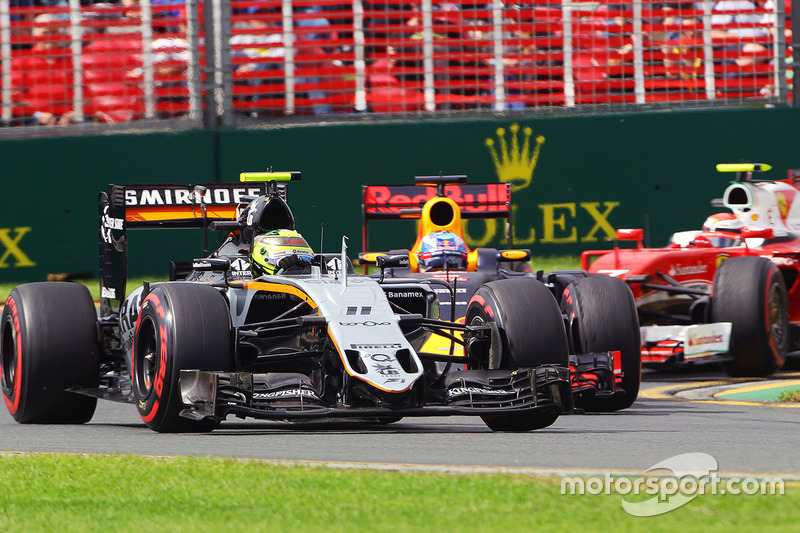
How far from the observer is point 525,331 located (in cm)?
846

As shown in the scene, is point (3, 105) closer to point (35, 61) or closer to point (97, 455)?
point (35, 61)

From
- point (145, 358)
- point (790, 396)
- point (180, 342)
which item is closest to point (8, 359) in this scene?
point (145, 358)

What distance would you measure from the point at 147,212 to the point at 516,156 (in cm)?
719

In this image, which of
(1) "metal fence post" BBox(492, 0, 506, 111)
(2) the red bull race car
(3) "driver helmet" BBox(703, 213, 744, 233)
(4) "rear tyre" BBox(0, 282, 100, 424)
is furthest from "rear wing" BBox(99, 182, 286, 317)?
(1) "metal fence post" BBox(492, 0, 506, 111)

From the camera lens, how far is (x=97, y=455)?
7.40 meters

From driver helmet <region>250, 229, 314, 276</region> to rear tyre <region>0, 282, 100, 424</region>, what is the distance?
3.93 feet

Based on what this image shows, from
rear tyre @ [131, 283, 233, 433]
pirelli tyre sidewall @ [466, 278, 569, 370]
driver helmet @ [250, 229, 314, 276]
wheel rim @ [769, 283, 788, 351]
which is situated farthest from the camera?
wheel rim @ [769, 283, 788, 351]

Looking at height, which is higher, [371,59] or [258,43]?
[258,43]

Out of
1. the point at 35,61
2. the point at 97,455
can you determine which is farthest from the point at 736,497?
the point at 35,61

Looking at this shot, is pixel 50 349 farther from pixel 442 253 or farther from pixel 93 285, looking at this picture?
pixel 93 285

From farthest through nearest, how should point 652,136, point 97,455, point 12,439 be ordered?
Result: point 652,136, point 12,439, point 97,455

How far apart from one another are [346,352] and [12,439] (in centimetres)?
229

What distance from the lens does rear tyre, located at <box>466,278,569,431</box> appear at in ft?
27.7

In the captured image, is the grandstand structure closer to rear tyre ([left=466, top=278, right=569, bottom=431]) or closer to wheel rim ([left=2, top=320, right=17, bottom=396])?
wheel rim ([left=2, top=320, right=17, bottom=396])
